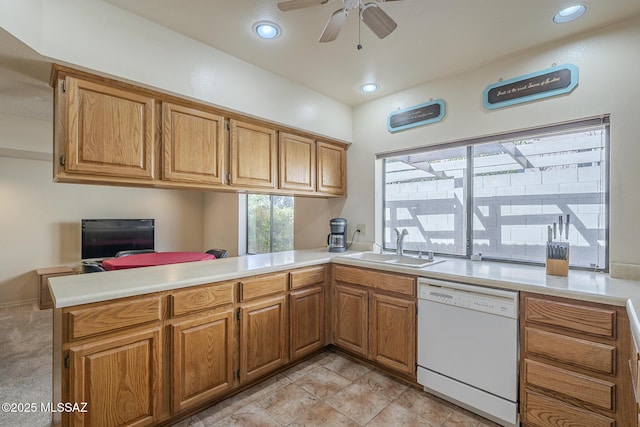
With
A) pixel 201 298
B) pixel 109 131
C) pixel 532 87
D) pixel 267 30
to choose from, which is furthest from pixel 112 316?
pixel 532 87

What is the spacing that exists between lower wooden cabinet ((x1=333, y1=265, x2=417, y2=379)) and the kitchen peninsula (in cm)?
1

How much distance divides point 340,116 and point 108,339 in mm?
2789

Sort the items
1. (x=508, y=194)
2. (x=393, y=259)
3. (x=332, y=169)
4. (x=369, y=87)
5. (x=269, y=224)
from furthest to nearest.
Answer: (x=269, y=224)
(x=332, y=169)
(x=369, y=87)
(x=393, y=259)
(x=508, y=194)

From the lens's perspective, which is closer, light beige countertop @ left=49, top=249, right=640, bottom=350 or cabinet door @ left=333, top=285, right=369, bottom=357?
light beige countertop @ left=49, top=249, right=640, bottom=350

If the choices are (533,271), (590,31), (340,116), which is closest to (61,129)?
(340,116)

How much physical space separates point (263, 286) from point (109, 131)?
1440 millimetres

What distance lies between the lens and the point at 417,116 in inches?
110

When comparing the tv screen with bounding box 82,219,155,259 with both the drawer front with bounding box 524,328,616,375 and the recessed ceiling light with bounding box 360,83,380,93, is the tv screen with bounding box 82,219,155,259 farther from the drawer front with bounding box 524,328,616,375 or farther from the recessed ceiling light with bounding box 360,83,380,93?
the drawer front with bounding box 524,328,616,375

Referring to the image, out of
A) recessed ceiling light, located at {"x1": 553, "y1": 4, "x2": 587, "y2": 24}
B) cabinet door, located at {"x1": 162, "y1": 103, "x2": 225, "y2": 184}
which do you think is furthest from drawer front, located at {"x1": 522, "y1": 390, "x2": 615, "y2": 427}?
cabinet door, located at {"x1": 162, "y1": 103, "x2": 225, "y2": 184}

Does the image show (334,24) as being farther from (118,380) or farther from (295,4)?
(118,380)

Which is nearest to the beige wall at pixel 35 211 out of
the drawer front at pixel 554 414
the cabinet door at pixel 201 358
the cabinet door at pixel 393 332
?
the cabinet door at pixel 201 358

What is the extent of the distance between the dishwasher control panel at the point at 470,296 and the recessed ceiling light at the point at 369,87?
188 cm

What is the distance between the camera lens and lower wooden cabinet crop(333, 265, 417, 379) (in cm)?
218

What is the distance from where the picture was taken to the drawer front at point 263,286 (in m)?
2.06
